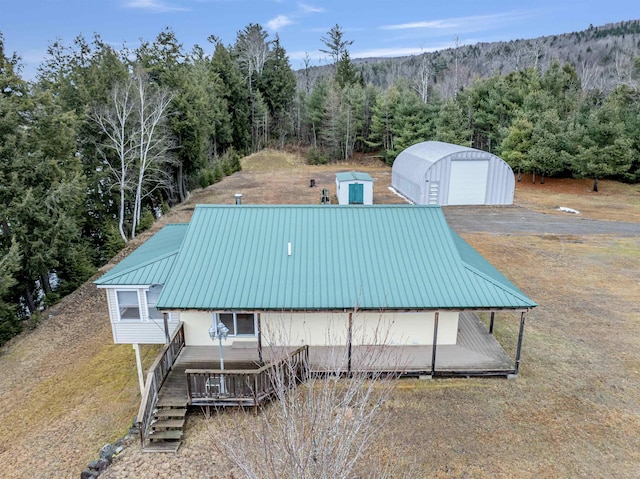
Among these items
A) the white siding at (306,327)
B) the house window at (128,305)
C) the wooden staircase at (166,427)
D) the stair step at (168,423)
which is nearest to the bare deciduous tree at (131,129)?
the house window at (128,305)

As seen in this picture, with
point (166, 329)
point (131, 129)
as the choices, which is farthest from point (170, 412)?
point (131, 129)

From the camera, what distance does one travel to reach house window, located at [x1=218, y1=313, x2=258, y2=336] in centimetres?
1137

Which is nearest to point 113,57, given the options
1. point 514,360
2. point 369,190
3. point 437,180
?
point 369,190

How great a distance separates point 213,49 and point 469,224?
4268 cm

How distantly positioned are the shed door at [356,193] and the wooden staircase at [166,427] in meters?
20.7

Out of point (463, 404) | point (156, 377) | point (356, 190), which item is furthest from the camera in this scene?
point (356, 190)

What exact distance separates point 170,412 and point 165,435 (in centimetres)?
50

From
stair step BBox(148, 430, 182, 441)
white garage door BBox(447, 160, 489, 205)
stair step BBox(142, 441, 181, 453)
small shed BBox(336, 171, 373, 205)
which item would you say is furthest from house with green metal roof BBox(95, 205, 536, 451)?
white garage door BBox(447, 160, 489, 205)

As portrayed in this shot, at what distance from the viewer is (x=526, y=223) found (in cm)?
2525

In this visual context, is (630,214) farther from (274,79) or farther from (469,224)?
(274,79)

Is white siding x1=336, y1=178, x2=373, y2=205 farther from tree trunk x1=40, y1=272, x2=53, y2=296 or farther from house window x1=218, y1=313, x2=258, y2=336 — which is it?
house window x1=218, y1=313, x2=258, y2=336

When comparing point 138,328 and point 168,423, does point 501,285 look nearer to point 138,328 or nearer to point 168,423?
point 168,423

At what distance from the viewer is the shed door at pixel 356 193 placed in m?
28.4

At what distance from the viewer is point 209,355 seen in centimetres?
1116
